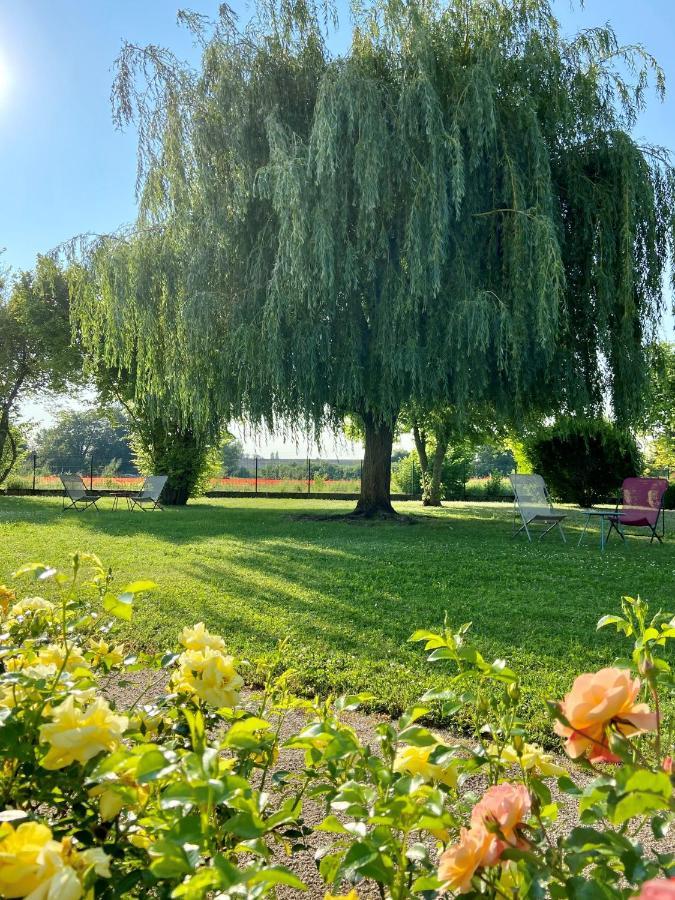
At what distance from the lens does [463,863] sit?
0.67 m

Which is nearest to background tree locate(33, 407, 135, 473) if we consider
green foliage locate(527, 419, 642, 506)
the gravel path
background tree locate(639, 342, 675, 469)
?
background tree locate(639, 342, 675, 469)

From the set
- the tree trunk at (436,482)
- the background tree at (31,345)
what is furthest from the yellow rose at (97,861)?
the tree trunk at (436,482)

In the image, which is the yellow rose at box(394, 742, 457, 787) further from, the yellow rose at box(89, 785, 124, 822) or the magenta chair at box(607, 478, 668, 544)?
the magenta chair at box(607, 478, 668, 544)

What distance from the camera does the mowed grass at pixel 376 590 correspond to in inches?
128

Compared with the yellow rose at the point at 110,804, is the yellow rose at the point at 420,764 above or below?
above

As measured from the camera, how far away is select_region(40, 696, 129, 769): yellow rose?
0.83 meters

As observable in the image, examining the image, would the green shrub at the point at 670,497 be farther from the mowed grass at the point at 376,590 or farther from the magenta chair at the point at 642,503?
Answer: the magenta chair at the point at 642,503

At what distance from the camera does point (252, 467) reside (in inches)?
932

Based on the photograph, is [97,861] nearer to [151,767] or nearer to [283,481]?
[151,767]

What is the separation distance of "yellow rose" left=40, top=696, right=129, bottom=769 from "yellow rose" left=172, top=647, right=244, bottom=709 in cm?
22

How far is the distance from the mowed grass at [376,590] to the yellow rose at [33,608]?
61.1 inches

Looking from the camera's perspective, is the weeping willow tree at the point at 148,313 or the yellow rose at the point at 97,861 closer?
→ the yellow rose at the point at 97,861

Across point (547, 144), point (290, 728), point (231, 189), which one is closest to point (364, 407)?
point (231, 189)

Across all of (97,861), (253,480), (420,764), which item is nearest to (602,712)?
(420,764)
